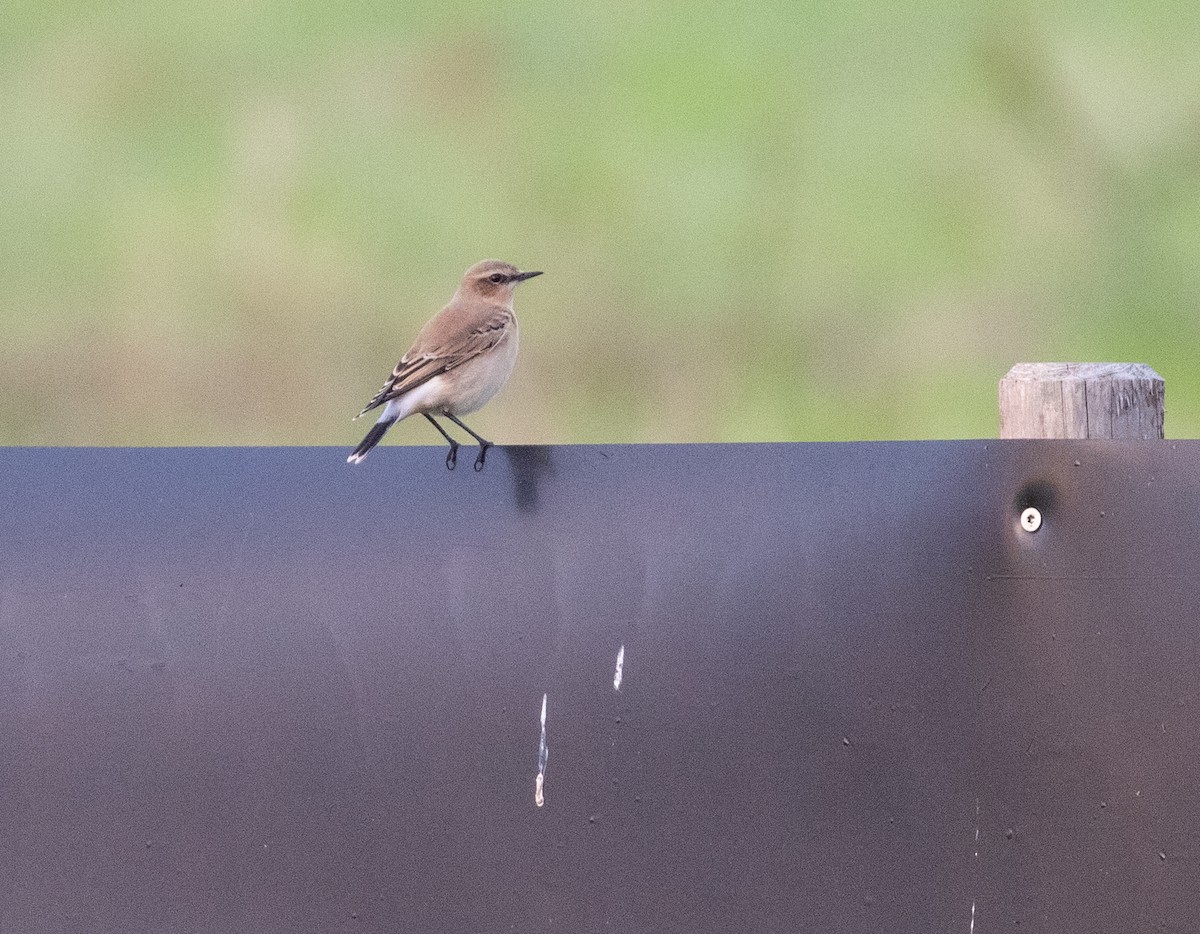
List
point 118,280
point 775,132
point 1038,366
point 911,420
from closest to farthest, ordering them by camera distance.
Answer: point 1038,366 < point 911,420 < point 118,280 < point 775,132

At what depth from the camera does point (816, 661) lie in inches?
113

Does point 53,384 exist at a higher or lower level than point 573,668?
higher

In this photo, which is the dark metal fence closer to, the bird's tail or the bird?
the bird's tail

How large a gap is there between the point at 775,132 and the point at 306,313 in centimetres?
274

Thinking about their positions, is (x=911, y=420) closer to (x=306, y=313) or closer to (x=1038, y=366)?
(x=306, y=313)

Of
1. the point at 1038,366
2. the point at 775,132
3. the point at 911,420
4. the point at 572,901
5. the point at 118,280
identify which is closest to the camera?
the point at 572,901

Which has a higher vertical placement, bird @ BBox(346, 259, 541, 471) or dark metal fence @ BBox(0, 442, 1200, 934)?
bird @ BBox(346, 259, 541, 471)

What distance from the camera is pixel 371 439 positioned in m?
4.39

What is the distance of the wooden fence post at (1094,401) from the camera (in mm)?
3203

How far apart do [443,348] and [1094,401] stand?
2.50 m

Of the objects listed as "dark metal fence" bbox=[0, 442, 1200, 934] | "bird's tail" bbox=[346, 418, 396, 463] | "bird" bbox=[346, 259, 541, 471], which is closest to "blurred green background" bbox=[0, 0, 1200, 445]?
"bird" bbox=[346, 259, 541, 471]

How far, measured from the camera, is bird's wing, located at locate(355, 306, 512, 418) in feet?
16.9

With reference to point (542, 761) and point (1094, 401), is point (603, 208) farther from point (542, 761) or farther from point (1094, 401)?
point (542, 761)

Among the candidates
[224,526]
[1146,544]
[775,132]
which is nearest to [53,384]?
[775,132]
